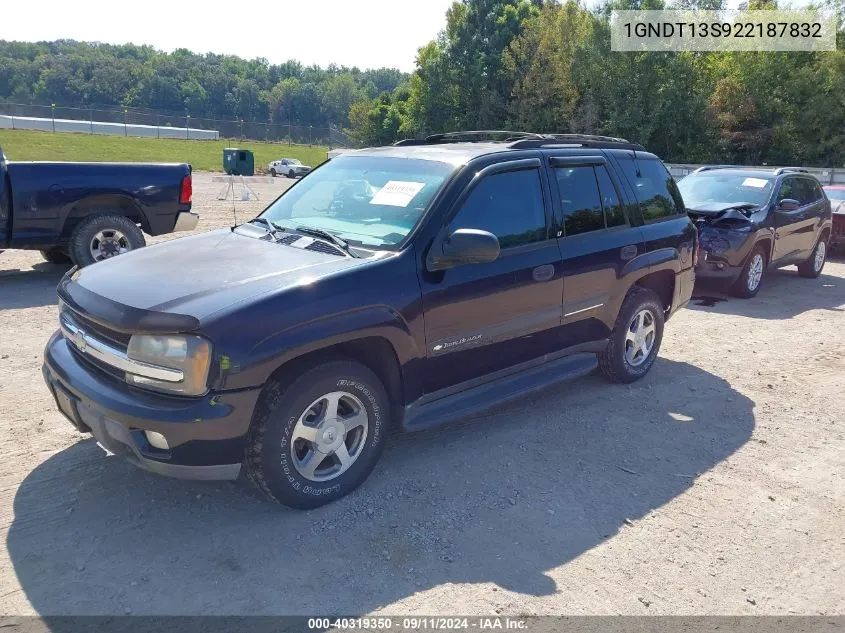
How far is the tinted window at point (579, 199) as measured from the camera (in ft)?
15.9

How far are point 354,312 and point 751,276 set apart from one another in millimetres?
7688

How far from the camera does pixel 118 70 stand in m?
110

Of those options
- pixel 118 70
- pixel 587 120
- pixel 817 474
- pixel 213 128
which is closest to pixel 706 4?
pixel 587 120

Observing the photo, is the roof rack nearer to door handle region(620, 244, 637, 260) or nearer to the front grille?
door handle region(620, 244, 637, 260)

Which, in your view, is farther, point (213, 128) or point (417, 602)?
point (213, 128)

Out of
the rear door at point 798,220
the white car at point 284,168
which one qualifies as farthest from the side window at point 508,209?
the white car at point 284,168

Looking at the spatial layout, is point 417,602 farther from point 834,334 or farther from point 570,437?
point 834,334

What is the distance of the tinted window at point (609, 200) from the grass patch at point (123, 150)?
33.2 m

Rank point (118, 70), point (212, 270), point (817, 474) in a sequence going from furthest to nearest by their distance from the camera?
point (118, 70) < point (817, 474) < point (212, 270)

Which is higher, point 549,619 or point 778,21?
point 778,21

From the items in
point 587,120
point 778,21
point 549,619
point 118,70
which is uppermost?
point 118,70

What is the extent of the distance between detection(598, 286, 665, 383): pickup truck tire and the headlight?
133 inches

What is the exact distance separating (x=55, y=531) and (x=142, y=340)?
1077mm

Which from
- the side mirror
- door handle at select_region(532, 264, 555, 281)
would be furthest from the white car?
the side mirror
